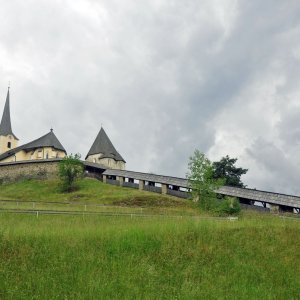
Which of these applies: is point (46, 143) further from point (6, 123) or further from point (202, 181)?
point (202, 181)

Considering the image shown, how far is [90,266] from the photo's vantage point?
11172 mm

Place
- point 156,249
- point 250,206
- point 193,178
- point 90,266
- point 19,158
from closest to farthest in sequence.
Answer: point 90,266, point 156,249, point 193,178, point 250,206, point 19,158

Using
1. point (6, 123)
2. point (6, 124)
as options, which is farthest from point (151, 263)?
point (6, 123)

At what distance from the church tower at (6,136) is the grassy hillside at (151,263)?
76.4 m

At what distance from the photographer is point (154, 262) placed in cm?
1207

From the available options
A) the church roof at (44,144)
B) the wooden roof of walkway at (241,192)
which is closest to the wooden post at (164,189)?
the wooden roof of walkway at (241,192)

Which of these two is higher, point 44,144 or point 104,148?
point 44,144

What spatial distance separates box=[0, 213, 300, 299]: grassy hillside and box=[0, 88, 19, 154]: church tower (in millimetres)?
76435

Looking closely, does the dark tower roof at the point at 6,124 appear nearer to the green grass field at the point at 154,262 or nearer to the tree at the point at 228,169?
the tree at the point at 228,169

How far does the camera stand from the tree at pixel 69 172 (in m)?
53.1

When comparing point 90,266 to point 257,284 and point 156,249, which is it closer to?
point 156,249

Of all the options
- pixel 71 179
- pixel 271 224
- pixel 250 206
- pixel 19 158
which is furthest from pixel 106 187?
pixel 271 224

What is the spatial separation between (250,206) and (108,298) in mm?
36275

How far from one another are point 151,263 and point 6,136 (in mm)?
80616
